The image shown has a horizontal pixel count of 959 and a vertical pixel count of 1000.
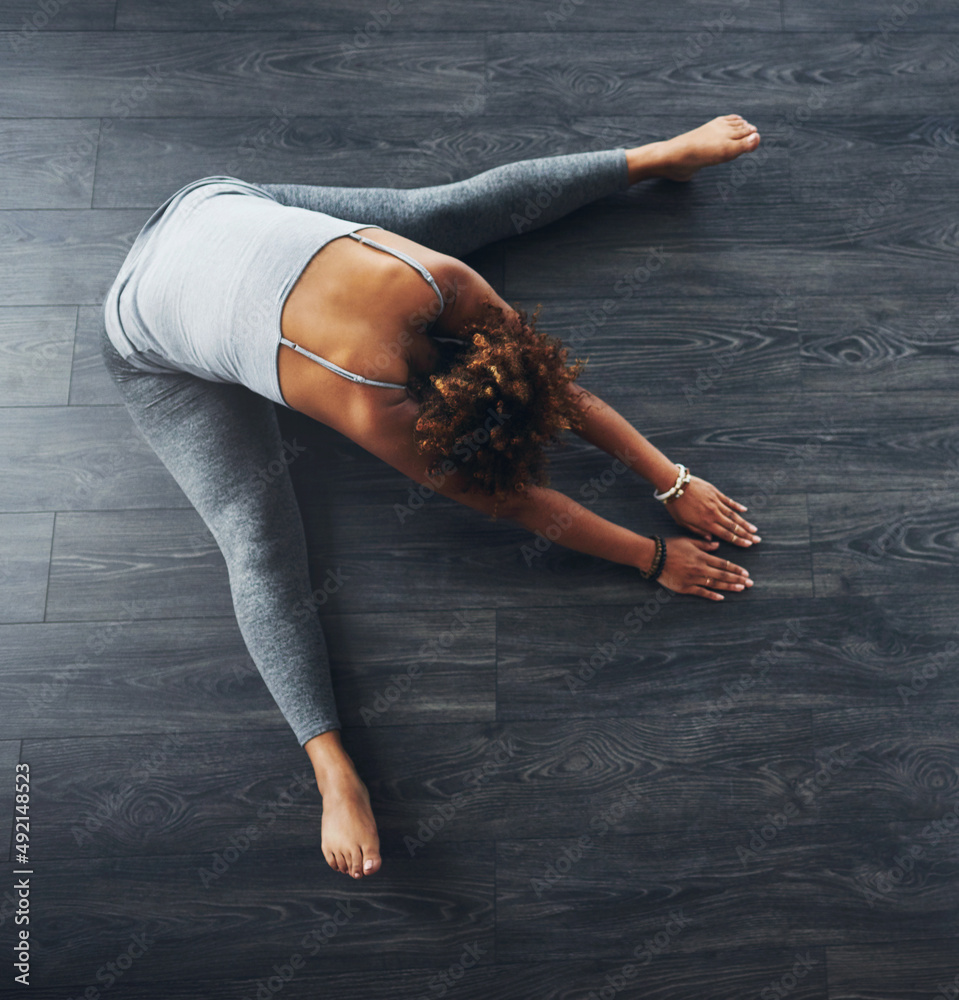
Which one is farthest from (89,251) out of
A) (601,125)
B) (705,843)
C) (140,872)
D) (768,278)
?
(705,843)

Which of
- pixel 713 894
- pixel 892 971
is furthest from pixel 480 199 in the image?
pixel 892 971

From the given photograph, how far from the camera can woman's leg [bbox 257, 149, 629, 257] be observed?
1221mm

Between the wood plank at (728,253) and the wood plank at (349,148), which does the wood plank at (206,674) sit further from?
the wood plank at (349,148)

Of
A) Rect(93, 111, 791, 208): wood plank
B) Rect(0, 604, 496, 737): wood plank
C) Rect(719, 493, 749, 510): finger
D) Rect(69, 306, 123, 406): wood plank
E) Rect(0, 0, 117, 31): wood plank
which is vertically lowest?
Rect(0, 604, 496, 737): wood plank

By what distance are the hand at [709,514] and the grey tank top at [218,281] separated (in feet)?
2.04

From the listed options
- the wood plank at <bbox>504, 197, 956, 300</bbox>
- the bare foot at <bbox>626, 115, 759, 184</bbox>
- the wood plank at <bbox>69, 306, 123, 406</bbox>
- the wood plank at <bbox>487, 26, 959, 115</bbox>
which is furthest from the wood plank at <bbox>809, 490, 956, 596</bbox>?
the wood plank at <bbox>69, 306, 123, 406</bbox>

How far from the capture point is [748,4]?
1428 millimetres

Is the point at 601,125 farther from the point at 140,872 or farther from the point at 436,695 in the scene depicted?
the point at 140,872

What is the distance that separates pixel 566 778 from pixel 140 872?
744 millimetres

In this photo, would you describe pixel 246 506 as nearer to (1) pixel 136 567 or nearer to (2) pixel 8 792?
(1) pixel 136 567

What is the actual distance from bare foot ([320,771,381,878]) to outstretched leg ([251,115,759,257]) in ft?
3.10

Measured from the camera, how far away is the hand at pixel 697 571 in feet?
4.16

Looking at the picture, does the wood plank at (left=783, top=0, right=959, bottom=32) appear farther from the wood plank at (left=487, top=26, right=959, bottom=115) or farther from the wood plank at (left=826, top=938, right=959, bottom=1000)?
the wood plank at (left=826, top=938, right=959, bottom=1000)

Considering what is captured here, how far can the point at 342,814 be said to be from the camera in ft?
3.87
